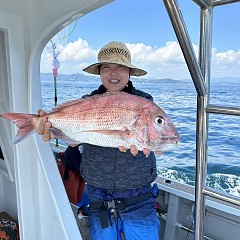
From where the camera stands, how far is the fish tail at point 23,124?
994 mm

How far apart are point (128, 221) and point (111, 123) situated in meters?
0.64

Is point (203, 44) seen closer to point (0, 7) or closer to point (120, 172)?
point (120, 172)

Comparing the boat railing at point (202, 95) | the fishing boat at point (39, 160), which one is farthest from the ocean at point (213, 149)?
the boat railing at point (202, 95)

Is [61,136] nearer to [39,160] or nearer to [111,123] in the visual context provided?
[111,123]

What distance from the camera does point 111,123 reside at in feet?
3.12

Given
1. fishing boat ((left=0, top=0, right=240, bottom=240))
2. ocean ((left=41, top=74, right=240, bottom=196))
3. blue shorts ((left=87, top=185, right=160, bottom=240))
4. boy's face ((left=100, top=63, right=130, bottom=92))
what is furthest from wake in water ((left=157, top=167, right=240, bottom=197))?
boy's face ((left=100, top=63, right=130, bottom=92))

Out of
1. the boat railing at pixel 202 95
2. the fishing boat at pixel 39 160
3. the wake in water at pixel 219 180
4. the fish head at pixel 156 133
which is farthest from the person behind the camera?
the wake in water at pixel 219 180

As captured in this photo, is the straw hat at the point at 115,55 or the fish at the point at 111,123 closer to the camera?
the fish at the point at 111,123

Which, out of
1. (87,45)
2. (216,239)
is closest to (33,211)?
(216,239)

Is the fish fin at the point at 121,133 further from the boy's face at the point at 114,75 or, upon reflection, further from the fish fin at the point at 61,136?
the boy's face at the point at 114,75

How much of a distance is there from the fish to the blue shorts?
510 mm

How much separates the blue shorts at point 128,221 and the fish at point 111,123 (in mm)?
510

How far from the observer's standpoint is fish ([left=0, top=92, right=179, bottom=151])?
2.97 ft

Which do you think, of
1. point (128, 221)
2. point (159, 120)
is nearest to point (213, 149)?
point (128, 221)
